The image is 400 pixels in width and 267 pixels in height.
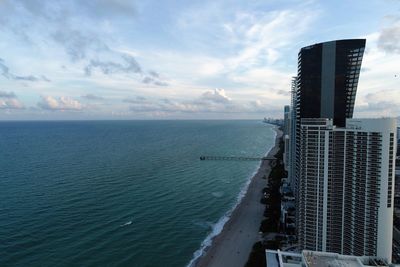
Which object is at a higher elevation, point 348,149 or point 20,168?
point 348,149

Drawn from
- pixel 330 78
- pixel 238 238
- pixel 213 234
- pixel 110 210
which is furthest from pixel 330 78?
pixel 110 210

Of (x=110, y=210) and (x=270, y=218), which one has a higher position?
(x=110, y=210)

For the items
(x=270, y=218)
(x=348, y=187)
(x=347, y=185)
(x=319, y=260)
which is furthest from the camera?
(x=270, y=218)

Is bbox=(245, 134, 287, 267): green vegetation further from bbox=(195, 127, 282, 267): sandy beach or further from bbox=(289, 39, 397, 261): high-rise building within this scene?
bbox=(289, 39, 397, 261): high-rise building

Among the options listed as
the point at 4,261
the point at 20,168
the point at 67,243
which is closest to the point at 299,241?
the point at 67,243

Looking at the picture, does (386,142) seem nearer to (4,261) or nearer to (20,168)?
(4,261)

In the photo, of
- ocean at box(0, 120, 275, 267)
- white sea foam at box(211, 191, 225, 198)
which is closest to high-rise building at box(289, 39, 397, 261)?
ocean at box(0, 120, 275, 267)

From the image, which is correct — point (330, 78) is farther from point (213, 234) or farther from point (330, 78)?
point (213, 234)
